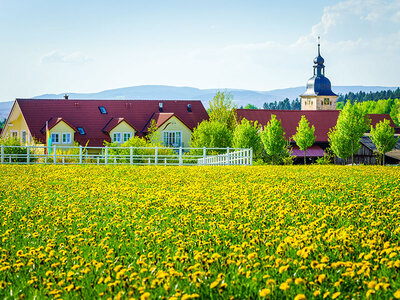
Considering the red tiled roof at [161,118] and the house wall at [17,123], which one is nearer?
the red tiled roof at [161,118]

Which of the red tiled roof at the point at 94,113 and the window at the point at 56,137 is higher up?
the red tiled roof at the point at 94,113

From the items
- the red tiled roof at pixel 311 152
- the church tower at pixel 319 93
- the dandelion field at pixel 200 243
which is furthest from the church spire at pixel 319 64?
the dandelion field at pixel 200 243

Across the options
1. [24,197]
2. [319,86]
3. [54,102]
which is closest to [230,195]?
[24,197]

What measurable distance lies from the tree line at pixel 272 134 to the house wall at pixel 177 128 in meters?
2.36

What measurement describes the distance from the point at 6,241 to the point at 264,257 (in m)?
4.30

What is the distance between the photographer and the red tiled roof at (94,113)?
6338 cm

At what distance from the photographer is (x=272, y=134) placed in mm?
65312

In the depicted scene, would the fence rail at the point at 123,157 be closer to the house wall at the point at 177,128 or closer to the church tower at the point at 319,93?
the house wall at the point at 177,128

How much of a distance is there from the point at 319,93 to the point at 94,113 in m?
87.7

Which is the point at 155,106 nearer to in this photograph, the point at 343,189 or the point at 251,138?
the point at 251,138

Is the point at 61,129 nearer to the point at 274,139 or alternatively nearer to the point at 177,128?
the point at 177,128

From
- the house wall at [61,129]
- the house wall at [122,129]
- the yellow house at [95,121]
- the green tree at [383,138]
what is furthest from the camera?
the green tree at [383,138]

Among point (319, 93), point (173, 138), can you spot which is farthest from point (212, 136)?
point (319, 93)

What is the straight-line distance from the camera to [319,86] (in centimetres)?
14062
